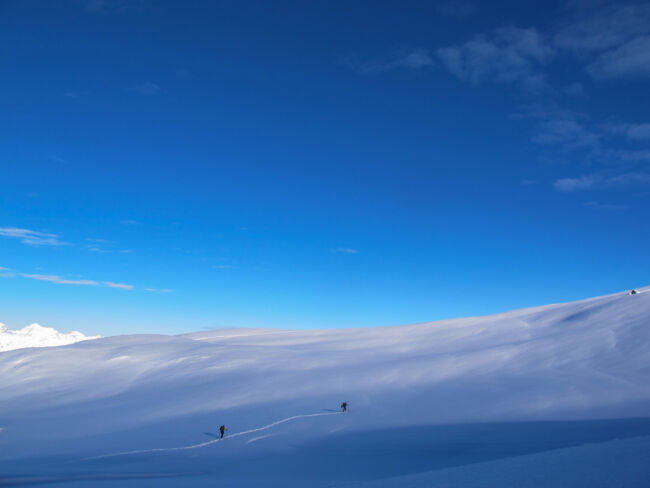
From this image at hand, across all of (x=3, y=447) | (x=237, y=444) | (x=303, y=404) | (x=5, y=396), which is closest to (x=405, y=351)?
(x=303, y=404)

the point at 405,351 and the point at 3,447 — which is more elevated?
the point at 405,351

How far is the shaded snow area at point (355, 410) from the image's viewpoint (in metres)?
12.8

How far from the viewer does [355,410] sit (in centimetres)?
2230

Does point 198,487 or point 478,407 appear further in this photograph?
point 478,407

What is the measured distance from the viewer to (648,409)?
630 inches

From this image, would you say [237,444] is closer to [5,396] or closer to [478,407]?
[478,407]

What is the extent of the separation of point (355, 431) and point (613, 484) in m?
13.1

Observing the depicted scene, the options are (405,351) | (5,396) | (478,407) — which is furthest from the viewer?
(405,351)

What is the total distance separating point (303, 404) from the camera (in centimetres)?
2412

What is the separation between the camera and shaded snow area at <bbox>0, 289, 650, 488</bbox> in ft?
41.9

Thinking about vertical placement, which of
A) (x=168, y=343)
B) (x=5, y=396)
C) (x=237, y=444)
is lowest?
(x=237, y=444)

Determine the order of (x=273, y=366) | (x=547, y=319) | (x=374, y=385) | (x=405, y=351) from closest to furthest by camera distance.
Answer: (x=374, y=385) → (x=273, y=366) → (x=405, y=351) → (x=547, y=319)

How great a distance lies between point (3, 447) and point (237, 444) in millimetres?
12807

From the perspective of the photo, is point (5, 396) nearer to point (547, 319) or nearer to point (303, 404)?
point (303, 404)
